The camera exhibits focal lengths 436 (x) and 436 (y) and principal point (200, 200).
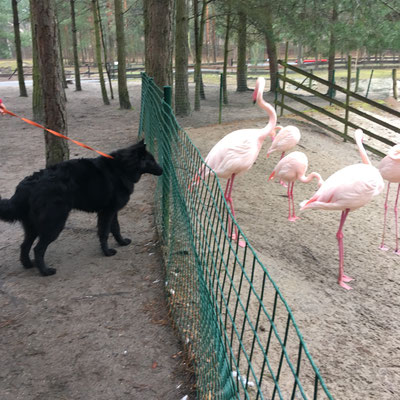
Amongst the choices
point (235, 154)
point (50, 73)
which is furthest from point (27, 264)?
point (50, 73)

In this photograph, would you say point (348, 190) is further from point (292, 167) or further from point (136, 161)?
point (136, 161)

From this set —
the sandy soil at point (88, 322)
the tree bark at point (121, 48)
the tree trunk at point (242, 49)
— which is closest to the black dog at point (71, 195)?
the sandy soil at point (88, 322)

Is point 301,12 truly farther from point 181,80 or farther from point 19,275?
A: point 19,275

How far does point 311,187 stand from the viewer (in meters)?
7.73

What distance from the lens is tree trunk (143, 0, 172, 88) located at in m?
7.79

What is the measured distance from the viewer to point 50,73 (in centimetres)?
639

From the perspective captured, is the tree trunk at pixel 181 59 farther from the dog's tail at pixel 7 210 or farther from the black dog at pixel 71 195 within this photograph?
the dog's tail at pixel 7 210

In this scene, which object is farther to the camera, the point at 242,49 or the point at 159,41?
the point at 242,49

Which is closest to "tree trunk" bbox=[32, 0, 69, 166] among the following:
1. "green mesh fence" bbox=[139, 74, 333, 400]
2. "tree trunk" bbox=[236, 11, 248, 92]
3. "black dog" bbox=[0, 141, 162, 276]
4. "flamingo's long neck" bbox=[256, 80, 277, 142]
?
"black dog" bbox=[0, 141, 162, 276]

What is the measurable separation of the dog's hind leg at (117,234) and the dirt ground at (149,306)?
156 millimetres

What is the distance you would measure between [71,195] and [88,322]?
1.39 m

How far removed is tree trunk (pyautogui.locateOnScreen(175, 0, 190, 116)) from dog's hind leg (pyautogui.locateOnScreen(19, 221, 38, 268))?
30.3 ft

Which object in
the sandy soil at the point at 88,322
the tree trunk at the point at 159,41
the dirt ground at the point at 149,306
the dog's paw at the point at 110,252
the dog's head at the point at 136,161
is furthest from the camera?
the tree trunk at the point at 159,41

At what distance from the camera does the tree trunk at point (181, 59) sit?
12531 millimetres
